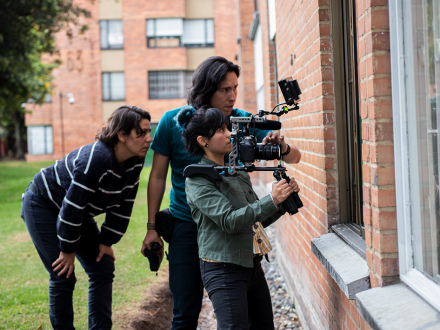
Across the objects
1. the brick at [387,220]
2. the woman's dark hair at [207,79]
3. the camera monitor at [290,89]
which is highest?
the woman's dark hair at [207,79]

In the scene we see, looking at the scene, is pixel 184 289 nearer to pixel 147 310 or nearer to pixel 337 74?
pixel 337 74

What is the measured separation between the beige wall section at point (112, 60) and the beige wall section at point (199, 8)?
4.99m

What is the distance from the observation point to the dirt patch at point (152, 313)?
163 inches

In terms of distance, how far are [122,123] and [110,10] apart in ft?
90.6

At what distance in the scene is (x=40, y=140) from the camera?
3180 cm

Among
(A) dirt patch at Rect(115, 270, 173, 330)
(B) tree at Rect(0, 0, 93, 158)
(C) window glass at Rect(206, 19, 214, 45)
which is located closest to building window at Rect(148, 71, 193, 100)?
(C) window glass at Rect(206, 19, 214, 45)

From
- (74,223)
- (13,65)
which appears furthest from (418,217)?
(13,65)

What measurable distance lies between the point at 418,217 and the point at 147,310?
335 centimetres

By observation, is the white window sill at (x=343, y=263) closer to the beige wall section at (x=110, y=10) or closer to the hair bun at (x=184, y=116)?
the hair bun at (x=184, y=116)

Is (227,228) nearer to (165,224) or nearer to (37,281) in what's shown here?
(165,224)

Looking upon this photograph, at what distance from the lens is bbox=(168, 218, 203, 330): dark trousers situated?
2.68 metres

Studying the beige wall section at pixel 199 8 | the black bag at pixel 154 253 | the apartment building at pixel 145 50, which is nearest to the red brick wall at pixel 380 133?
the black bag at pixel 154 253

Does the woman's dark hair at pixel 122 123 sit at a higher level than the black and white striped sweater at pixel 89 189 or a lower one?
higher

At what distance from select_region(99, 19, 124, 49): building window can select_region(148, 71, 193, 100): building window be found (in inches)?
114
